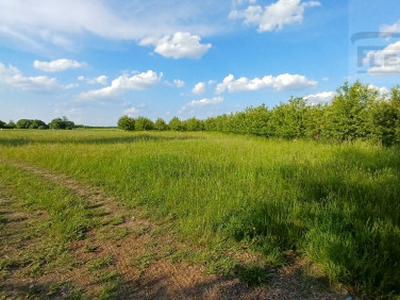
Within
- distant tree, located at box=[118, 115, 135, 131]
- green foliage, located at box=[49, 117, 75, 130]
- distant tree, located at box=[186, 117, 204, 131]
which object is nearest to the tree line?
green foliage, located at box=[49, 117, 75, 130]

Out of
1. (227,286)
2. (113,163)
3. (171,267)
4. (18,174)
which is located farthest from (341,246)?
(18,174)

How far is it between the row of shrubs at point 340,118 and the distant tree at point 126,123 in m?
36.9

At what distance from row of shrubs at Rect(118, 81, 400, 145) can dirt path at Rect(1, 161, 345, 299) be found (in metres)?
10.5

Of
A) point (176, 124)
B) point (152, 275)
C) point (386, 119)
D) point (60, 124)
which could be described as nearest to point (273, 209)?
point (152, 275)

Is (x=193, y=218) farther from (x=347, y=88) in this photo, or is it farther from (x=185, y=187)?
(x=347, y=88)

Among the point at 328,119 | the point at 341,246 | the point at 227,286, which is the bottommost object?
the point at 227,286

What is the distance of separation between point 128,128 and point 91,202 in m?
54.0

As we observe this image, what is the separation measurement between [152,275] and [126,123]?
184ft

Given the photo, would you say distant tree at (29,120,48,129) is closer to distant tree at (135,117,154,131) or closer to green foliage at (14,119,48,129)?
green foliage at (14,119,48,129)

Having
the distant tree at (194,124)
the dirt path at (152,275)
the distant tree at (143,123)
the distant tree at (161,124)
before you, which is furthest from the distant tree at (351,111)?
the distant tree at (143,123)

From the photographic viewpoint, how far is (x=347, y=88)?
39.4 ft

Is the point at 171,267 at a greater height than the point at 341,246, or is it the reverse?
the point at 341,246

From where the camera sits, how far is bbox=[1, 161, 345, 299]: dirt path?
2201mm

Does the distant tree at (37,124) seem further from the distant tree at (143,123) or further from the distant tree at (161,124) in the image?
the distant tree at (161,124)
